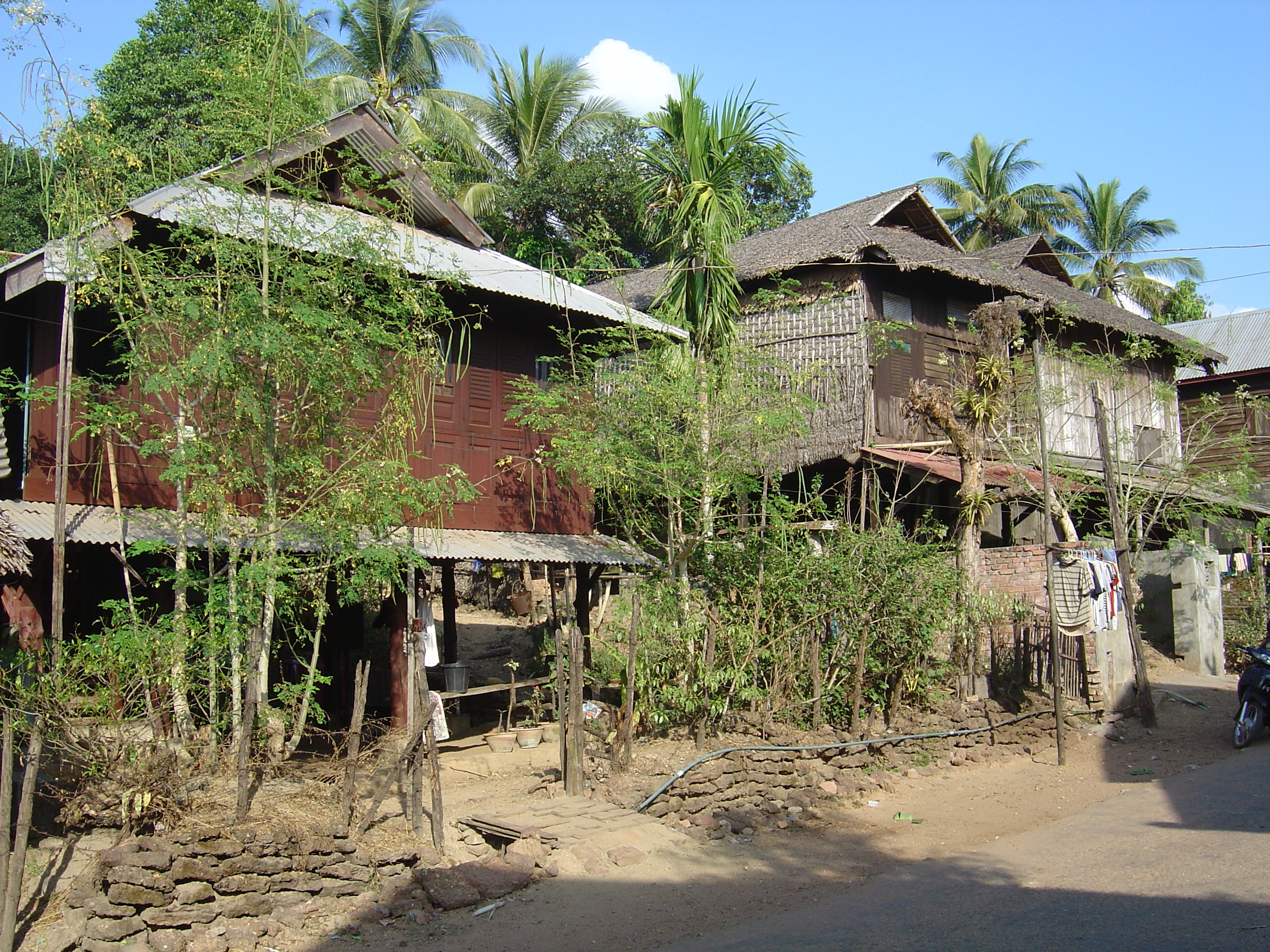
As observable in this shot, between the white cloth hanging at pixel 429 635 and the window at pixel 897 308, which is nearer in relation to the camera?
the white cloth hanging at pixel 429 635

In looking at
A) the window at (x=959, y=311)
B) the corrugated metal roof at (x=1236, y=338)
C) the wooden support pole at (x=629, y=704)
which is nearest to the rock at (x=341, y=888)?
the wooden support pole at (x=629, y=704)

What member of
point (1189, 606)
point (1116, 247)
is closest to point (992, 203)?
point (1116, 247)

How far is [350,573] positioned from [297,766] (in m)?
2.07

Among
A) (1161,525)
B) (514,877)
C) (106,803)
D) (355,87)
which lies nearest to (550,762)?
(514,877)

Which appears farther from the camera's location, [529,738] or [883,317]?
[883,317]

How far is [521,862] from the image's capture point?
709cm

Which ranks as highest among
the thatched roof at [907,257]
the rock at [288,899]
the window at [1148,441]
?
the thatched roof at [907,257]

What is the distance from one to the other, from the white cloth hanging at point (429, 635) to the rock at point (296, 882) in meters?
3.89

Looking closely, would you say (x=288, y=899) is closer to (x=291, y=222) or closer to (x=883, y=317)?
(x=291, y=222)

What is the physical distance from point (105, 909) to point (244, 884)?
78cm

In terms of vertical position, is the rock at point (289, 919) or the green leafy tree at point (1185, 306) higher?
the green leafy tree at point (1185, 306)

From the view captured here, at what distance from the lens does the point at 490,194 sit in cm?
2453

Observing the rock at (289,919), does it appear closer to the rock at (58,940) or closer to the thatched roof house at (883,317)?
the rock at (58,940)

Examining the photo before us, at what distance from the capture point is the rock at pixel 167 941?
223 inches
